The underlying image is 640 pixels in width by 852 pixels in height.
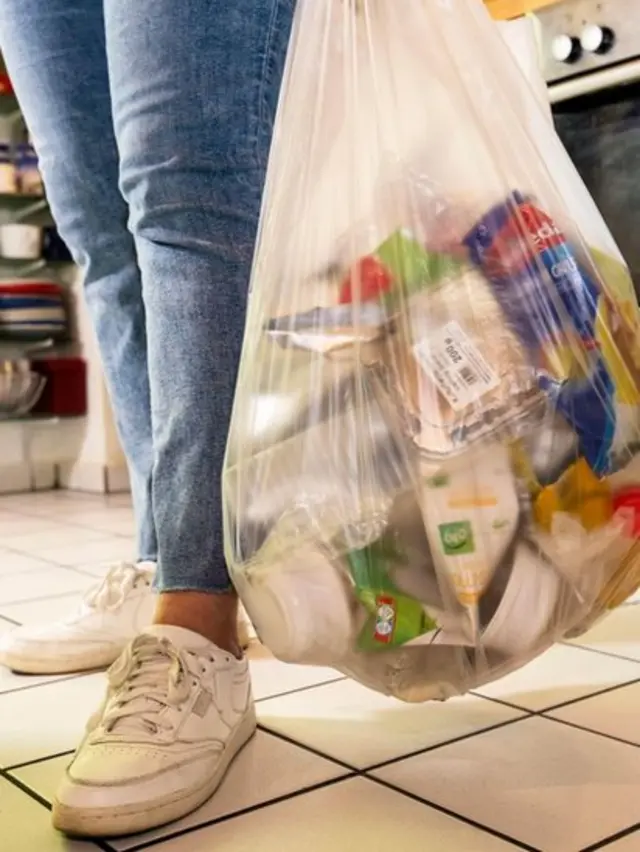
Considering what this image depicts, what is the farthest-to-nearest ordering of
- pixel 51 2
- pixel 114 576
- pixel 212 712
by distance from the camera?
1. pixel 114 576
2. pixel 51 2
3. pixel 212 712

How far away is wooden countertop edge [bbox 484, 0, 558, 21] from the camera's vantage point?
152cm

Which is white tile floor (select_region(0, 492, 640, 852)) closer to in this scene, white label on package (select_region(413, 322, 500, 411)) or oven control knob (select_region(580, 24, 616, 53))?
white label on package (select_region(413, 322, 500, 411))

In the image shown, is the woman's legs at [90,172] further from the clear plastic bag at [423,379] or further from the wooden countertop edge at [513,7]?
the wooden countertop edge at [513,7]

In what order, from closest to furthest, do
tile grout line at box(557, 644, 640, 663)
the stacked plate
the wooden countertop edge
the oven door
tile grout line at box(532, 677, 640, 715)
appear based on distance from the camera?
tile grout line at box(532, 677, 640, 715) → tile grout line at box(557, 644, 640, 663) → the oven door → the wooden countertop edge → the stacked plate

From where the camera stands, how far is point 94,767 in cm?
65

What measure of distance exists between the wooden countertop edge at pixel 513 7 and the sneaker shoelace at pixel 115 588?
99cm

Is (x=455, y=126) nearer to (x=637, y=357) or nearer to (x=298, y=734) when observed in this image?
(x=637, y=357)

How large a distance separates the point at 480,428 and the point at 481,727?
302mm

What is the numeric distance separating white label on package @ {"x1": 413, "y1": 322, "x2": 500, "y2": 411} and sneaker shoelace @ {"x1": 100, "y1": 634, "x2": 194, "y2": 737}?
0.88ft

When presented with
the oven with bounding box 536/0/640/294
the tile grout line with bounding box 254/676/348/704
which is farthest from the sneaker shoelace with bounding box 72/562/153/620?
the oven with bounding box 536/0/640/294

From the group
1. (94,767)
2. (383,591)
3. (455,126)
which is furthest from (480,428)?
(94,767)

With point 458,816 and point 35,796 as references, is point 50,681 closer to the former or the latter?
point 35,796

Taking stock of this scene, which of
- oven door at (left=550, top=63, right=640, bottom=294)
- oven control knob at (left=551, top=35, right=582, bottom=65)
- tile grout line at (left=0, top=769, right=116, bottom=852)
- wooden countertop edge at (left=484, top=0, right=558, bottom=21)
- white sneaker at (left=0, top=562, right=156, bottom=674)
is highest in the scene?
wooden countertop edge at (left=484, top=0, right=558, bottom=21)

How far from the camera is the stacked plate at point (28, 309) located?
246 cm
